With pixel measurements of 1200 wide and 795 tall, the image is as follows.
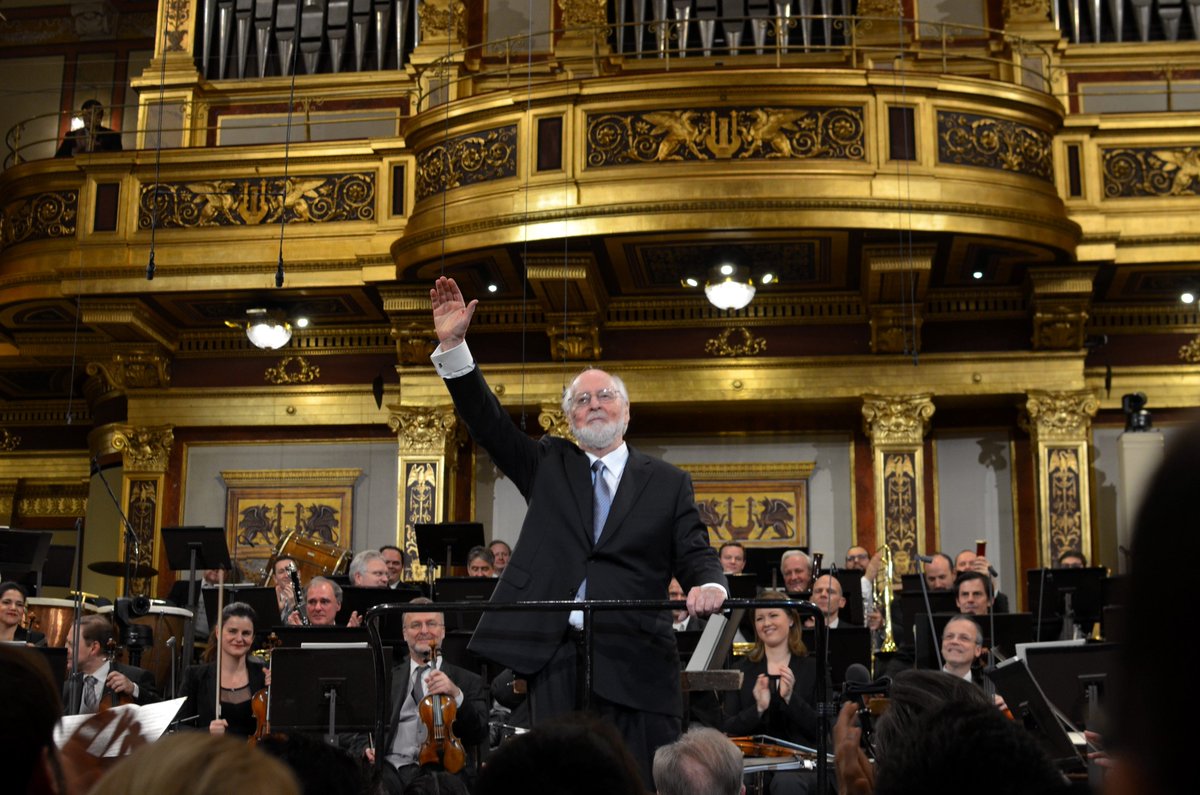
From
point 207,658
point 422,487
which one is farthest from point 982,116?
point 207,658

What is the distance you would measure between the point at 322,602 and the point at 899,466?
5219mm

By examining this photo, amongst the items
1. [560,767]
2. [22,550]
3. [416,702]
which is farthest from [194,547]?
[560,767]

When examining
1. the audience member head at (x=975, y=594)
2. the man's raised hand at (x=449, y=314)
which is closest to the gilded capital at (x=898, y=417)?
the audience member head at (x=975, y=594)

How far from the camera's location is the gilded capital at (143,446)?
12.3 metres

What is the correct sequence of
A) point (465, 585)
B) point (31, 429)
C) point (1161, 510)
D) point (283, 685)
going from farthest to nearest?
point (31, 429)
point (465, 585)
point (283, 685)
point (1161, 510)

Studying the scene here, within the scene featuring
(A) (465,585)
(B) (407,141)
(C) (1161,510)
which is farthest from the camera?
(B) (407,141)

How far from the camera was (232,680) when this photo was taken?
6863 millimetres

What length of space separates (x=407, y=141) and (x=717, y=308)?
2821 mm

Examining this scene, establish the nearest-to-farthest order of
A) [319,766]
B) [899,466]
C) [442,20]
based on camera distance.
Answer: [319,766] → [899,466] → [442,20]

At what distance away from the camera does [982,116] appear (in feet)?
34.3

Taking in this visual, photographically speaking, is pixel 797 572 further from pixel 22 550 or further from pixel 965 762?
pixel 965 762

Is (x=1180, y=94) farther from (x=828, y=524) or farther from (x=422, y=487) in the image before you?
(x=422, y=487)

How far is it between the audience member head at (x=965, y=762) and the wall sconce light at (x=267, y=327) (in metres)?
10.2

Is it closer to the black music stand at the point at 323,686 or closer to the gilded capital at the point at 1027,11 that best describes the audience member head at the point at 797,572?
the black music stand at the point at 323,686
